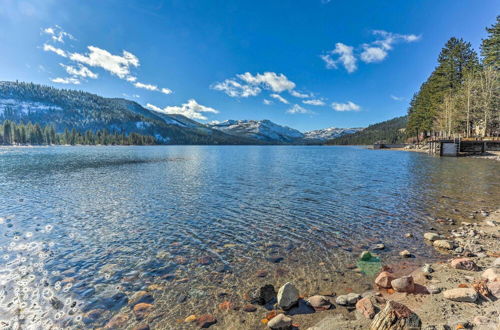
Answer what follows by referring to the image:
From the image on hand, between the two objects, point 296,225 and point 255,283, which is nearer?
point 255,283

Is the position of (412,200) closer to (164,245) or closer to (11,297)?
(164,245)

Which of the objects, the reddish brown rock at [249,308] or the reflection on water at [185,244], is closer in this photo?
the reddish brown rock at [249,308]

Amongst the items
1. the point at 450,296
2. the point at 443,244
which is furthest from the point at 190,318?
the point at 443,244

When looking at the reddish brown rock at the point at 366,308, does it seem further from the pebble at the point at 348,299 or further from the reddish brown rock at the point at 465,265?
the reddish brown rock at the point at 465,265

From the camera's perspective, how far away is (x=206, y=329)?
6.44 metres

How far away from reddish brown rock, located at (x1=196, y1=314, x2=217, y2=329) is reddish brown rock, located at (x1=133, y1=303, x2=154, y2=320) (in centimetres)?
155

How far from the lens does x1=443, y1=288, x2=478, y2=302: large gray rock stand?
6309 mm

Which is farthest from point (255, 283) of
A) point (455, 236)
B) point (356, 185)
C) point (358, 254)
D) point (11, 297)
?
point (356, 185)

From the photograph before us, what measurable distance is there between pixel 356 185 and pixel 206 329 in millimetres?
25657

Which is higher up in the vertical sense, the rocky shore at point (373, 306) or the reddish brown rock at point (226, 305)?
the rocky shore at point (373, 306)

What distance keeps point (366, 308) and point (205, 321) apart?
4333mm

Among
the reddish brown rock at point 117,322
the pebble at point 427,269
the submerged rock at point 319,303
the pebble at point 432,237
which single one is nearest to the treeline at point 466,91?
the pebble at point 432,237

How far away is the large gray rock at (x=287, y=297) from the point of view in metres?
7.14

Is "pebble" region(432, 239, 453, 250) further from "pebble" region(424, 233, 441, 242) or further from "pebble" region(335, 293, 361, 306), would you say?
"pebble" region(335, 293, 361, 306)
